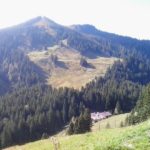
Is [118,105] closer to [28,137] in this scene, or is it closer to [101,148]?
[28,137]

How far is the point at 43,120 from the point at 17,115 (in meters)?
17.9

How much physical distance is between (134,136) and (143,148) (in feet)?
12.9

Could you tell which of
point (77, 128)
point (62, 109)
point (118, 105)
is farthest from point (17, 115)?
point (77, 128)

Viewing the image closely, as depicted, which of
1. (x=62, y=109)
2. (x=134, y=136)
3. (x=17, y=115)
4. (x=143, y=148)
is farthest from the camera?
(x=62, y=109)

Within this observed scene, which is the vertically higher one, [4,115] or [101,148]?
[101,148]

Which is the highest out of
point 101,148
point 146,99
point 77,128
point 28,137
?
point 101,148

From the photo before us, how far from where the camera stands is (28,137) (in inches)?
6329

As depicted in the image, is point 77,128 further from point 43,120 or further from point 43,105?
point 43,105

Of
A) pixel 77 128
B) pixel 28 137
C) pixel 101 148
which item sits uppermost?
pixel 101 148

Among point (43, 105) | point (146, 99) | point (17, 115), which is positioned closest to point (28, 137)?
point (17, 115)

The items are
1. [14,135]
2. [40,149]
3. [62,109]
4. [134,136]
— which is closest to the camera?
[134,136]

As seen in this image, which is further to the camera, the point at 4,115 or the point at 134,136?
the point at 4,115

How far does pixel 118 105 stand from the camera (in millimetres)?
193875

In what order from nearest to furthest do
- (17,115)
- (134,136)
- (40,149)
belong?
(134,136), (40,149), (17,115)
